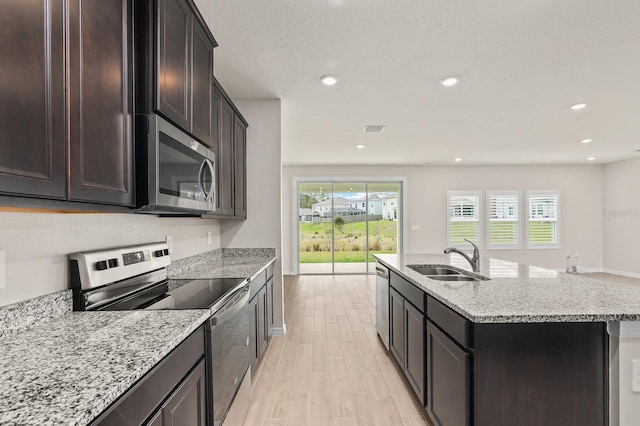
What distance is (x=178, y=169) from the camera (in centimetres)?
158

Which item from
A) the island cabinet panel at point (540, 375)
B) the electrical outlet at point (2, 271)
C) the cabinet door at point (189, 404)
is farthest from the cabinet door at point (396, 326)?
the electrical outlet at point (2, 271)

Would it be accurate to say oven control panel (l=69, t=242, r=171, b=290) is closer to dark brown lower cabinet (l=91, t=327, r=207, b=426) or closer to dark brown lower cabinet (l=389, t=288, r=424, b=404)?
dark brown lower cabinet (l=91, t=327, r=207, b=426)

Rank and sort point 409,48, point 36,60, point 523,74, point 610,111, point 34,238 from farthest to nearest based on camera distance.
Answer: point 610,111 < point 523,74 < point 409,48 < point 34,238 < point 36,60

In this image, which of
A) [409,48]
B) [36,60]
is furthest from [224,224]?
[36,60]

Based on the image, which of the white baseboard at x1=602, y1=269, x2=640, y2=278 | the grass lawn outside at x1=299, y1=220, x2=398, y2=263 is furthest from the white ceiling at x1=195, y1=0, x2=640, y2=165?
the white baseboard at x1=602, y1=269, x2=640, y2=278

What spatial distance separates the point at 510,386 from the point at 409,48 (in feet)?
7.28

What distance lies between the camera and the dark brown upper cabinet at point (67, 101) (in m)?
0.81

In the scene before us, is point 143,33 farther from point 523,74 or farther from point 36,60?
point 523,74

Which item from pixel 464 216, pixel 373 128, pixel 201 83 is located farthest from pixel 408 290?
pixel 464 216

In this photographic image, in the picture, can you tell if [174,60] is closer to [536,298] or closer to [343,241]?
[536,298]

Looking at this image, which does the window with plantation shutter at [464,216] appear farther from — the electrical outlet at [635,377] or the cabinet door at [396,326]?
the electrical outlet at [635,377]

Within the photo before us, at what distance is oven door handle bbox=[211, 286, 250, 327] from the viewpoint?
4.92 feet

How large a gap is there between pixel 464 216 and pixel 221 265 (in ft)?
20.7

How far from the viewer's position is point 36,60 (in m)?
0.87
